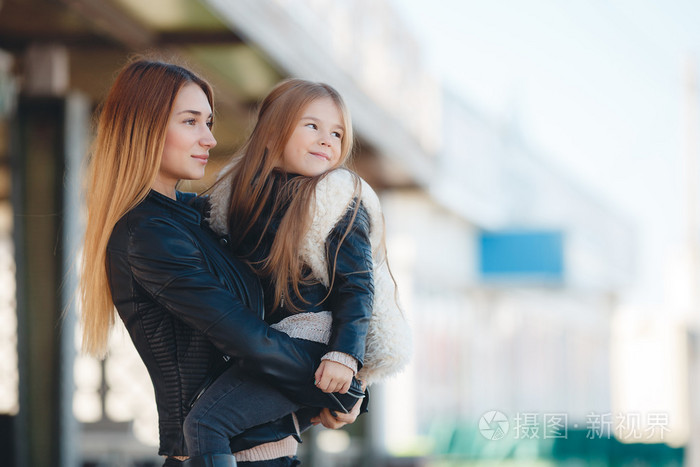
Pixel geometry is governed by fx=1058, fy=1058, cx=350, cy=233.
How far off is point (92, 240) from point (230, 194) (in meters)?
0.42

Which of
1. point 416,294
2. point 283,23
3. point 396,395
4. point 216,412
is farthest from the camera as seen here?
point 416,294

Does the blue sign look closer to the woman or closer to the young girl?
the young girl

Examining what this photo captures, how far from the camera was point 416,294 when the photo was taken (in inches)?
579

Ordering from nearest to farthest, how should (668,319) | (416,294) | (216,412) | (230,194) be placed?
(216,412) → (230,194) → (668,319) → (416,294)

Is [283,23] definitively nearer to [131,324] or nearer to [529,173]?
[131,324]

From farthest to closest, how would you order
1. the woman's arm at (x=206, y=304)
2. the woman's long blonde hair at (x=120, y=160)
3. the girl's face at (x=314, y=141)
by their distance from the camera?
the girl's face at (x=314, y=141) → the woman's long blonde hair at (x=120, y=160) → the woman's arm at (x=206, y=304)

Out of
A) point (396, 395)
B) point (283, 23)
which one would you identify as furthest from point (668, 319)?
point (283, 23)

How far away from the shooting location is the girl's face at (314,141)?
111 inches

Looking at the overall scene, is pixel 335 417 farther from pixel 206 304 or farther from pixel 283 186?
pixel 283 186

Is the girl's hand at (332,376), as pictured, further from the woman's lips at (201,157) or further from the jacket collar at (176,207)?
the woman's lips at (201,157)

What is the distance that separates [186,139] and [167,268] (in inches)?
14.1

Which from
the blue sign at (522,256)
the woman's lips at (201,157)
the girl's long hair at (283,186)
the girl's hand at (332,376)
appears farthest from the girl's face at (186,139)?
the blue sign at (522,256)

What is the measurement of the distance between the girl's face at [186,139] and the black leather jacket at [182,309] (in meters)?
0.09

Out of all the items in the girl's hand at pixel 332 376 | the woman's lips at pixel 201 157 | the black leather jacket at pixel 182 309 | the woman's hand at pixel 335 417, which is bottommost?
the woman's hand at pixel 335 417
